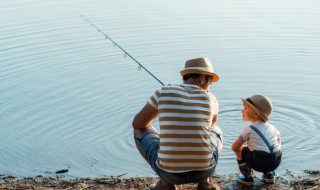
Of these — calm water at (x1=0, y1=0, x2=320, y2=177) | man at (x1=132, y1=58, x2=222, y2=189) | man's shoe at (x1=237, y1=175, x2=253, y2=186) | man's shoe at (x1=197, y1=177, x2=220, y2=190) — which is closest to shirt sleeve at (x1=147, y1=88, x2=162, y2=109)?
man at (x1=132, y1=58, x2=222, y2=189)

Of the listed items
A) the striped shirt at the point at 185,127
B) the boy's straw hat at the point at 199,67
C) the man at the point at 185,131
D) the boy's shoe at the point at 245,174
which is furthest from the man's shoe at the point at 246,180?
the boy's straw hat at the point at 199,67

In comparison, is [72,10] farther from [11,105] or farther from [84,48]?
[11,105]

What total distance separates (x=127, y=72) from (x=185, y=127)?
5274 mm

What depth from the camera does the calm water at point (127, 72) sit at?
6367mm

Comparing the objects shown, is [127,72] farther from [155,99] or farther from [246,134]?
[155,99]

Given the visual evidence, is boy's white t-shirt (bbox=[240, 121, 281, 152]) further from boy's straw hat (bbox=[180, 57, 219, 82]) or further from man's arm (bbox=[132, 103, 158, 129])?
man's arm (bbox=[132, 103, 158, 129])

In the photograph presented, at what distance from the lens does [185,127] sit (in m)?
4.02

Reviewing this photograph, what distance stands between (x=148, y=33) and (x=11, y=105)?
13.9 ft

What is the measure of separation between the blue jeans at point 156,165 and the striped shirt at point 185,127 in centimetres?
6

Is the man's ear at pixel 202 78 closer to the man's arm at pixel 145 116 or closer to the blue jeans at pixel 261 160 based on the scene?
the man's arm at pixel 145 116

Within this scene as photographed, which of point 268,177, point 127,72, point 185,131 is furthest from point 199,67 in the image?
point 127,72

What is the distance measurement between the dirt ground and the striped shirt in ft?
2.49

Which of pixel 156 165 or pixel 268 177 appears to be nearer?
pixel 156 165

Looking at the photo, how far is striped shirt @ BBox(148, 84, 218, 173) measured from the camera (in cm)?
402
